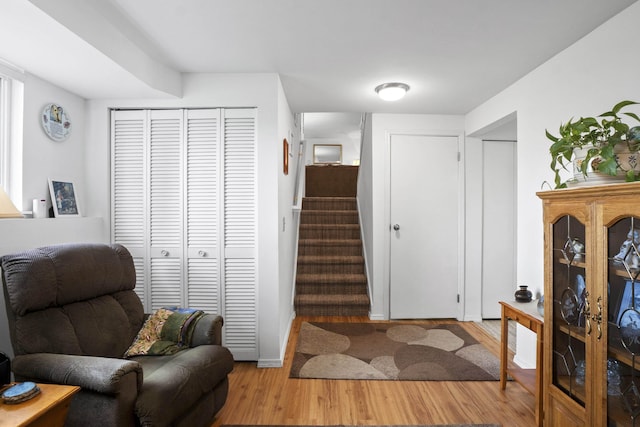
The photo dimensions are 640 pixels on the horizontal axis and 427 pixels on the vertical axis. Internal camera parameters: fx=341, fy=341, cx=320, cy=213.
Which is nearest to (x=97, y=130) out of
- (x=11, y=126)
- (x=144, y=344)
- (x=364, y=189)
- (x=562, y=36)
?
(x=11, y=126)

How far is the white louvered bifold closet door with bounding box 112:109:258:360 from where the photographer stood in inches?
110

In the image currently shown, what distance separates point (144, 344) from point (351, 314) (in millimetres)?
2479

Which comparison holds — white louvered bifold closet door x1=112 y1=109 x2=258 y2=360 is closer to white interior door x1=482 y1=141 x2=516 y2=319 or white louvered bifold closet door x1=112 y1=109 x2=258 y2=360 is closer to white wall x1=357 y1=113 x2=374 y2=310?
white wall x1=357 y1=113 x2=374 y2=310

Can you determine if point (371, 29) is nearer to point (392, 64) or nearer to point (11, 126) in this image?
point (392, 64)

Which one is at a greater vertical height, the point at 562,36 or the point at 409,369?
the point at 562,36

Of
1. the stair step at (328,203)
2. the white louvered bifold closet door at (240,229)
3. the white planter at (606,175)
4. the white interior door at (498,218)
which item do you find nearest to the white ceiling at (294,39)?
the white louvered bifold closet door at (240,229)

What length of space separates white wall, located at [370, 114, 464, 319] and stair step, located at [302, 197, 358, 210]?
1.47m

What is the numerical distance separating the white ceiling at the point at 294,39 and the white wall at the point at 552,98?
103 millimetres

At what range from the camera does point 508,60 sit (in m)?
2.48

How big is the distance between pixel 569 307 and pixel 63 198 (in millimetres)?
3338

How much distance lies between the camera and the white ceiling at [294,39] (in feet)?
5.88

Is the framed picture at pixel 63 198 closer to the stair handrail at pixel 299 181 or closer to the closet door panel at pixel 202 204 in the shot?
the closet door panel at pixel 202 204

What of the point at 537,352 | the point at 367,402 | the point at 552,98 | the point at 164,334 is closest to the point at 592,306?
the point at 537,352

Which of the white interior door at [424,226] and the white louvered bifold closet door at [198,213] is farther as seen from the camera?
the white interior door at [424,226]
